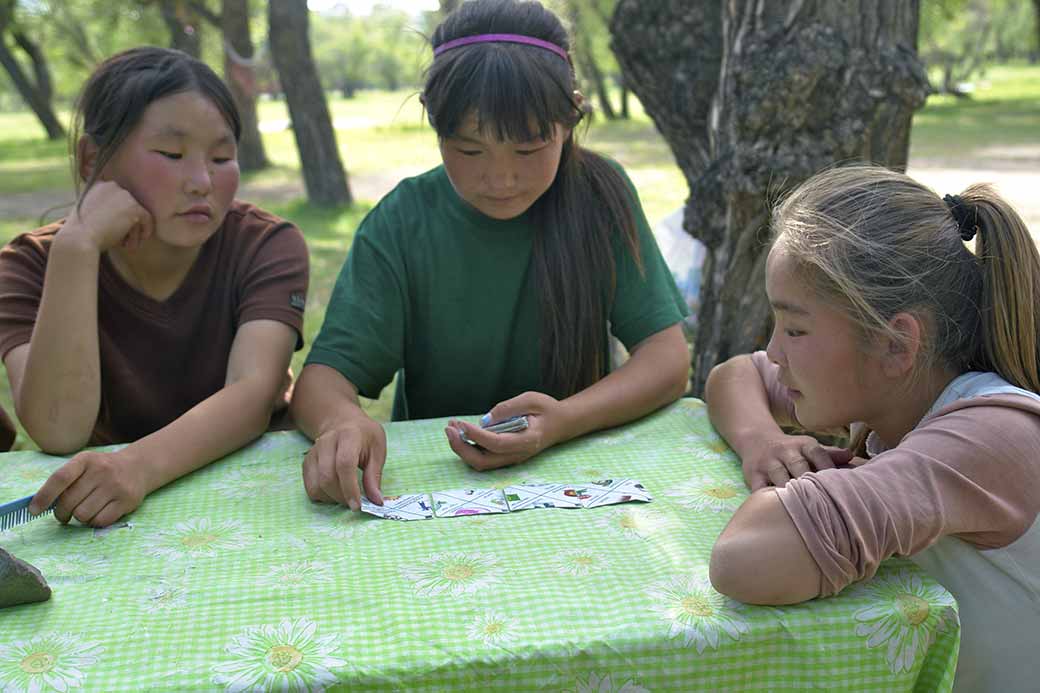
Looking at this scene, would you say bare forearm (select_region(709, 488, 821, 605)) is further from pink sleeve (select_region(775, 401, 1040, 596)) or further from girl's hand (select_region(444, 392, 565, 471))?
girl's hand (select_region(444, 392, 565, 471))

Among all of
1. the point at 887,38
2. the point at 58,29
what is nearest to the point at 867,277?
the point at 887,38

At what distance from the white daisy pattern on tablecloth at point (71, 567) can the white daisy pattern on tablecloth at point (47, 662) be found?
0.17 meters

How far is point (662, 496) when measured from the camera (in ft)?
5.25

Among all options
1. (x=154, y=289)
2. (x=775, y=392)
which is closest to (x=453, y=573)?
(x=775, y=392)

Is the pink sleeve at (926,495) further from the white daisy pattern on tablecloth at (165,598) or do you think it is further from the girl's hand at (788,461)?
the white daisy pattern on tablecloth at (165,598)

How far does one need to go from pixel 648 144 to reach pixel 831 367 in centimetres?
1875

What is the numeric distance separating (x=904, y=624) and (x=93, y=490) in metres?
1.21

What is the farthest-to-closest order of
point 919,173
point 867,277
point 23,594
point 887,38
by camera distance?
1. point 919,173
2. point 887,38
3. point 867,277
4. point 23,594

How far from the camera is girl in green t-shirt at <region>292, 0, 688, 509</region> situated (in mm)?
1888

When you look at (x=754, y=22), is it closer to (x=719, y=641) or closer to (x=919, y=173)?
(x=719, y=641)

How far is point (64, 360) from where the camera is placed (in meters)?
1.96

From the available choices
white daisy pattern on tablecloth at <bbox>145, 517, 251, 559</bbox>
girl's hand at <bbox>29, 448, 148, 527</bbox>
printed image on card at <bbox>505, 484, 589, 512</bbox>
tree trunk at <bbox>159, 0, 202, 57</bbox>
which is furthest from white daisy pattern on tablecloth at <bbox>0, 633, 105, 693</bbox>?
tree trunk at <bbox>159, 0, 202, 57</bbox>

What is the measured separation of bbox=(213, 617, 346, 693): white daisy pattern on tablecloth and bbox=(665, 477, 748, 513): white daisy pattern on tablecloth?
24.7 inches

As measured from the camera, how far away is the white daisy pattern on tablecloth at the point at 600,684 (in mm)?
1168
